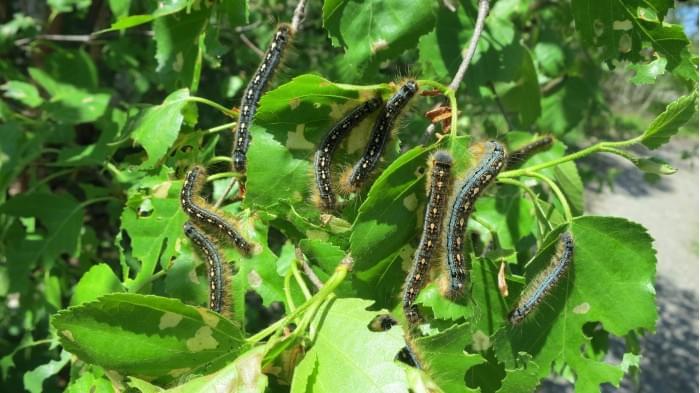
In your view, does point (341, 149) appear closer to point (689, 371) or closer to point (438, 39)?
point (438, 39)

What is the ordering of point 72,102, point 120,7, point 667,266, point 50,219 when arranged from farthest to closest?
point 667,266 < point 72,102 < point 50,219 < point 120,7

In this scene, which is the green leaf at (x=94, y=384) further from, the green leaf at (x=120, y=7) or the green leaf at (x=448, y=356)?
the green leaf at (x=120, y=7)

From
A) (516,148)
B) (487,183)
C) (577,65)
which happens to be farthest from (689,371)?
(487,183)

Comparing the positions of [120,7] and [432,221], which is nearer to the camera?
[432,221]

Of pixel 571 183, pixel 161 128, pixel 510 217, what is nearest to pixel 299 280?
pixel 161 128

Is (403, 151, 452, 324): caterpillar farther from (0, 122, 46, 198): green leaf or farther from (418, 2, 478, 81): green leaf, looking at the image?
(0, 122, 46, 198): green leaf

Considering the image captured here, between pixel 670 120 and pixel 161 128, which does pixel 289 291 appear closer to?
pixel 161 128

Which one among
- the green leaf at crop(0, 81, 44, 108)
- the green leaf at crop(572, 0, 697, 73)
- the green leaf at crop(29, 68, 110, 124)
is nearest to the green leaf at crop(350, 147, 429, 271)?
the green leaf at crop(572, 0, 697, 73)
